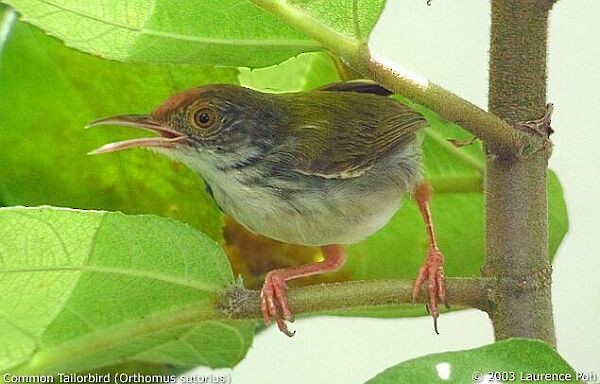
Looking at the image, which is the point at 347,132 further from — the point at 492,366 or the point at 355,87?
the point at 492,366

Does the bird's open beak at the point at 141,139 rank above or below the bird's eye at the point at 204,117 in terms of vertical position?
below

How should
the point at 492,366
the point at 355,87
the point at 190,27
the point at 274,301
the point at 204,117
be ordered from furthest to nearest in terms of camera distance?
1. the point at 355,87
2. the point at 204,117
3. the point at 274,301
4. the point at 190,27
5. the point at 492,366

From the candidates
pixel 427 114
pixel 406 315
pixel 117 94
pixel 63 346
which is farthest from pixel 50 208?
pixel 427 114

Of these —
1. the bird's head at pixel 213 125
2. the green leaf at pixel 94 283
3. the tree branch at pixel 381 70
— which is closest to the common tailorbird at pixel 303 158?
the bird's head at pixel 213 125

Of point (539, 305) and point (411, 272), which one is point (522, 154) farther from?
point (411, 272)

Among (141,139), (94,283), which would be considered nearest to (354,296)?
(94,283)

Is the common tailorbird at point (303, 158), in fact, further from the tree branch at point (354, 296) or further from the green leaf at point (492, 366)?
the green leaf at point (492, 366)
